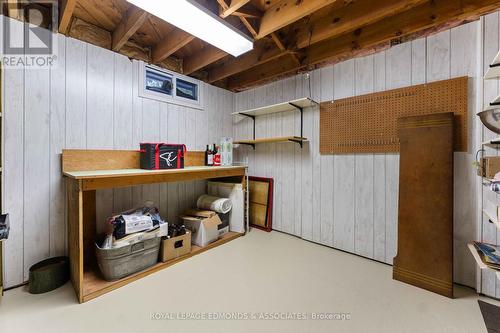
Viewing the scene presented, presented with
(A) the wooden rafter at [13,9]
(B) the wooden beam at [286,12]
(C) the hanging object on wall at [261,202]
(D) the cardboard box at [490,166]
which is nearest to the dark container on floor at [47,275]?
(A) the wooden rafter at [13,9]

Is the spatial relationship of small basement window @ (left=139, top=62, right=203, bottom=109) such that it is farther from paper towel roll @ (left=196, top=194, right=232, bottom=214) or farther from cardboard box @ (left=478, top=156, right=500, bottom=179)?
cardboard box @ (left=478, top=156, right=500, bottom=179)

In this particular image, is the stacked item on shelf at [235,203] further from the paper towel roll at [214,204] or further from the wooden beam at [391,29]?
the wooden beam at [391,29]

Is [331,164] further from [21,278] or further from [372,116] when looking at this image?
[21,278]

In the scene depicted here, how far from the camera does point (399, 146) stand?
199 centimetres

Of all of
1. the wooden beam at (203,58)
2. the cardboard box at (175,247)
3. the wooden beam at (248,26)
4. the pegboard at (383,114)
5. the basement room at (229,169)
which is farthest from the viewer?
the wooden beam at (203,58)

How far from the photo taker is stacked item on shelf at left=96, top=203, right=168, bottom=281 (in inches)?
68.6

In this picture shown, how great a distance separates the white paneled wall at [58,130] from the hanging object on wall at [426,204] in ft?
8.61

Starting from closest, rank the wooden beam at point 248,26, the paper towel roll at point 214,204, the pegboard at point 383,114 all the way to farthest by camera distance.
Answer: the pegboard at point 383,114, the wooden beam at point 248,26, the paper towel roll at point 214,204

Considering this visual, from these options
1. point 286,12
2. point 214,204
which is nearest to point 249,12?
point 286,12

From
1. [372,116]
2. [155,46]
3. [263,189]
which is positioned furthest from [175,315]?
[155,46]

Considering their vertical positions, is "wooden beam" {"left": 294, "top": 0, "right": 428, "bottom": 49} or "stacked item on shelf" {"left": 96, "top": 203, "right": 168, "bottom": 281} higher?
"wooden beam" {"left": 294, "top": 0, "right": 428, "bottom": 49}

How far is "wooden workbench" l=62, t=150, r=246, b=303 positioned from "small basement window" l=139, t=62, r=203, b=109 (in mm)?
780

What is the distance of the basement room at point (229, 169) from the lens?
1.53 meters

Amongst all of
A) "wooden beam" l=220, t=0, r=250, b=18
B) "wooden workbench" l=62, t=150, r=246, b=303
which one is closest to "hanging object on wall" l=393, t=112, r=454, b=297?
"wooden beam" l=220, t=0, r=250, b=18
